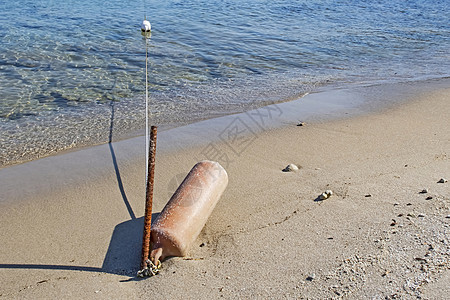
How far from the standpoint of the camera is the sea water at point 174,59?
643 centimetres

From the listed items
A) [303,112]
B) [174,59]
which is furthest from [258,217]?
[174,59]

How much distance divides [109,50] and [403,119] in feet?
21.6

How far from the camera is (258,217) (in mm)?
3717

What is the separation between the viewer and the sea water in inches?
253

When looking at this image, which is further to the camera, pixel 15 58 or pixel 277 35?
pixel 277 35

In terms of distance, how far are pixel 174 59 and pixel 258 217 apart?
6.49 m

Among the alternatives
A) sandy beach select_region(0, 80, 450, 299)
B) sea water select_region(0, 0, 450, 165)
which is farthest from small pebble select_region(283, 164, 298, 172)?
sea water select_region(0, 0, 450, 165)

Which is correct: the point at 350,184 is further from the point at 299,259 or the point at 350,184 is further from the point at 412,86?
the point at 412,86

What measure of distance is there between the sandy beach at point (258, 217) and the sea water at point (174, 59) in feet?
3.72

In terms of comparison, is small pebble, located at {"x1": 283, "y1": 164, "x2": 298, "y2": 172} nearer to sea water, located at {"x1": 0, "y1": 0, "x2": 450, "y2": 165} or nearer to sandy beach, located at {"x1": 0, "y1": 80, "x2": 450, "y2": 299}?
sandy beach, located at {"x1": 0, "y1": 80, "x2": 450, "y2": 299}

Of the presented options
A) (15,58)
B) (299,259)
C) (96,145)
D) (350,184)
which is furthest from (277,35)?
(299,259)

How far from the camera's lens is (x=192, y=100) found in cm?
720

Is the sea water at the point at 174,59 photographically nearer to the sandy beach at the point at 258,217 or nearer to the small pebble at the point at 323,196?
the sandy beach at the point at 258,217

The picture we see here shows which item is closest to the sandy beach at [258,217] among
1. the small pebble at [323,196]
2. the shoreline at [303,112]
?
the small pebble at [323,196]
